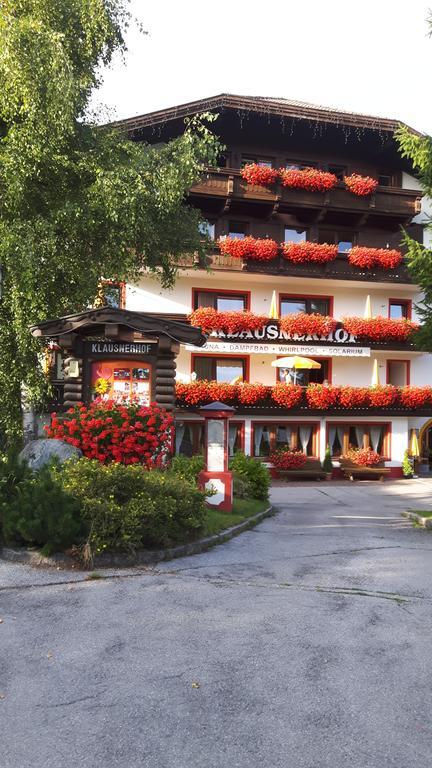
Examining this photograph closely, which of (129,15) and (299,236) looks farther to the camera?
(299,236)

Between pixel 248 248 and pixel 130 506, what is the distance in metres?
17.4

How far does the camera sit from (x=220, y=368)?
24.5 metres

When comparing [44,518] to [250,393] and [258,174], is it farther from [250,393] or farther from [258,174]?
[258,174]

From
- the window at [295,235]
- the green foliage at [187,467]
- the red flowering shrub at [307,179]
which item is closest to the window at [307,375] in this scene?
the window at [295,235]

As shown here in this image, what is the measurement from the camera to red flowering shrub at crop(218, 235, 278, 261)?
2320 cm

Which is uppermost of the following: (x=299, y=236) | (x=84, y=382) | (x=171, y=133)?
(x=171, y=133)

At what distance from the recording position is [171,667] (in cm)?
438

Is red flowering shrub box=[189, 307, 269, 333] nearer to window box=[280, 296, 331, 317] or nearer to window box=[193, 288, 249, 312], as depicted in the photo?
window box=[193, 288, 249, 312]

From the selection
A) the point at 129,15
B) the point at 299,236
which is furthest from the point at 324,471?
the point at 129,15

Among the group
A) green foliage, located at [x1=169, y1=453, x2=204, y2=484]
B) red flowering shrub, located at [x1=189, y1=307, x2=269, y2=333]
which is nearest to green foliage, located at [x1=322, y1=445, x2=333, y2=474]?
red flowering shrub, located at [x1=189, y1=307, x2=269, y2=333]

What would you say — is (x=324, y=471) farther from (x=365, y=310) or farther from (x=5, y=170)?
(x=5, y=170)

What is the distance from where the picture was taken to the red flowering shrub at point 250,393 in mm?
22703

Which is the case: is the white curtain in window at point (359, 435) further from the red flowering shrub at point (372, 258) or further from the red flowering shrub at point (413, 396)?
the red flowering shrub at point (372, 258)

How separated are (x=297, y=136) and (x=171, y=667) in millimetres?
24992
